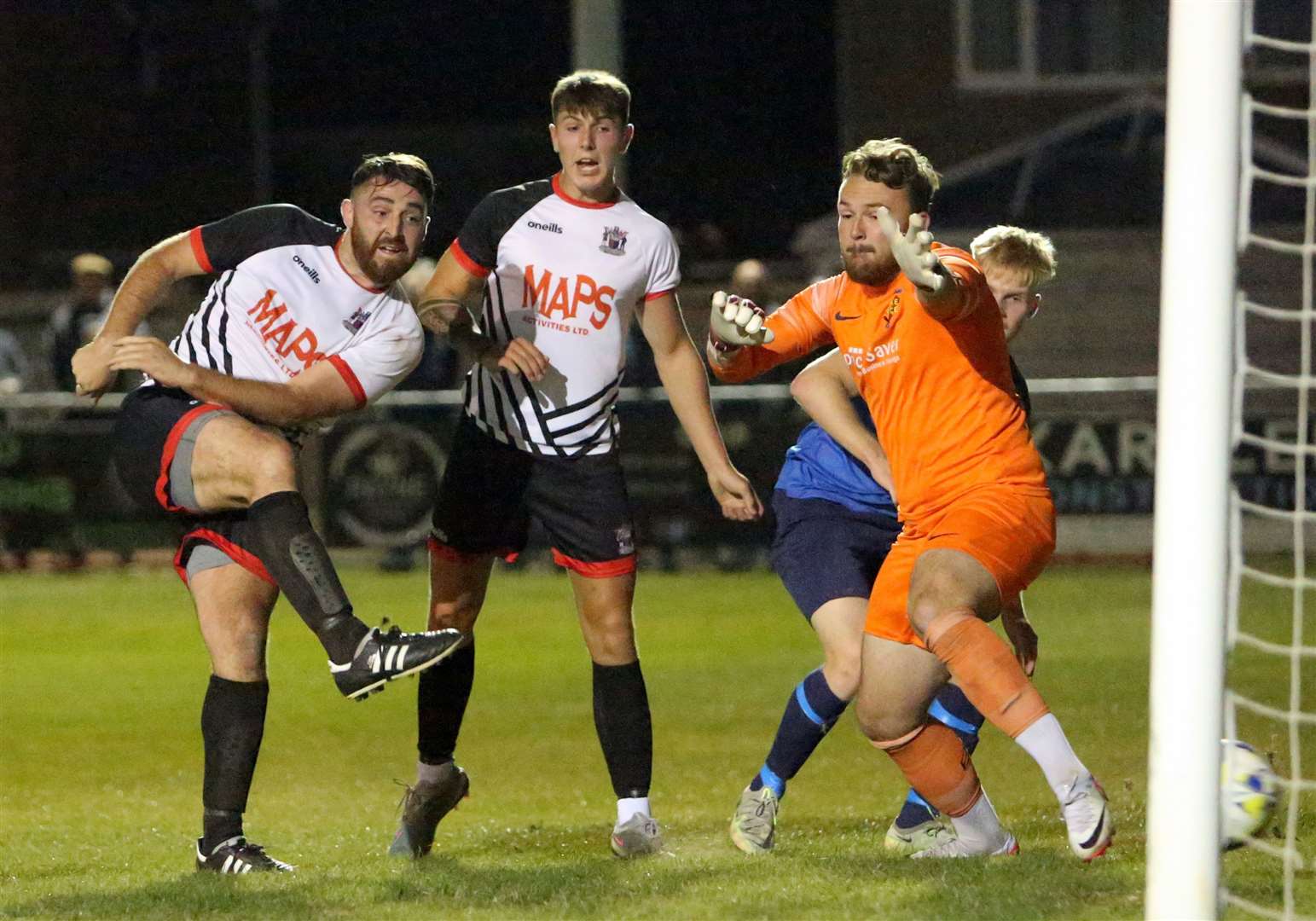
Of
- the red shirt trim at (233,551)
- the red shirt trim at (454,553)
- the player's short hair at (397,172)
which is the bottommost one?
the red shirt trim at (454,553)

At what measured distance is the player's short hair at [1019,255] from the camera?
5.82 metres

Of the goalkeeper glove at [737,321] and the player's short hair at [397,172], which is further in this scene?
the player's short hair at [397,172]

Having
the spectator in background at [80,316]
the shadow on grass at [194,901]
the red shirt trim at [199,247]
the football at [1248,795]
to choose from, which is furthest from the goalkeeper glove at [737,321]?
the spectator in background at [80,316]

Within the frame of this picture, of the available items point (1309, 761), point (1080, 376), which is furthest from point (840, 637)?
point (1080, 376)

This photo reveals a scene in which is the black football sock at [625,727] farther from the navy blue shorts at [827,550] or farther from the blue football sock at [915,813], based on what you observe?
the blue football sock at [915,813]

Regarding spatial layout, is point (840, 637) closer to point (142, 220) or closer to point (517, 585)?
point (517, 585)

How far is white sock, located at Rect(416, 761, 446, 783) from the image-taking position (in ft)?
20.1

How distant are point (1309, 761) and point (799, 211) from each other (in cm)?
2415

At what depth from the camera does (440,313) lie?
5820mm

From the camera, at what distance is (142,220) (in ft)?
116

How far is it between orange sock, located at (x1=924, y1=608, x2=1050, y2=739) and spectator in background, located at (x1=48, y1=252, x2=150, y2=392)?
11.5m

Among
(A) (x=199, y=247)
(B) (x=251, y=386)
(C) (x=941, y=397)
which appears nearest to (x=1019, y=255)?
(C) (x=941, y=397)

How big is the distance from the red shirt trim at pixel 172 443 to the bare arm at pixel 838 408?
1.72m

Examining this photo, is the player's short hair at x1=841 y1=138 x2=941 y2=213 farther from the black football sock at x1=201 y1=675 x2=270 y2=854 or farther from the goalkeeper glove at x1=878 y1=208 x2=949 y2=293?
the black football sock at x1=201 y1=675 x2=270 y2=854
